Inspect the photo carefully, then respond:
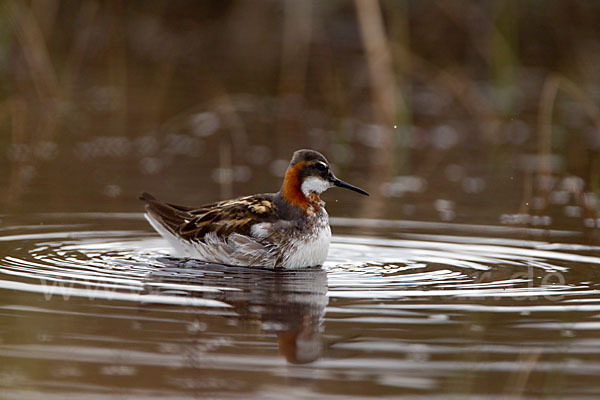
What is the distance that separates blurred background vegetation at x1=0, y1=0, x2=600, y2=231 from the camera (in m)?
11.4

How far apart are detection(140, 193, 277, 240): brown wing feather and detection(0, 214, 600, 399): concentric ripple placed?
283 millimetres

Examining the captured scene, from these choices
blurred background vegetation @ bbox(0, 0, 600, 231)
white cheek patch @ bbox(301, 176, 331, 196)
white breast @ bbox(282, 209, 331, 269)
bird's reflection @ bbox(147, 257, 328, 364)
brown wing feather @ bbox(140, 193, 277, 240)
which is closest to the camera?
bird's reflection @ bbox(147, 257, 328, 364)

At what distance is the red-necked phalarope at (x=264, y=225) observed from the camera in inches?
327

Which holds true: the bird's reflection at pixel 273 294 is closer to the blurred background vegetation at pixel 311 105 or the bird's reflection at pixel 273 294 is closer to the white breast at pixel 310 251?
the white breast at pixel 310 251

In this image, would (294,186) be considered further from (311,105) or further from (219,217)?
(311,105)

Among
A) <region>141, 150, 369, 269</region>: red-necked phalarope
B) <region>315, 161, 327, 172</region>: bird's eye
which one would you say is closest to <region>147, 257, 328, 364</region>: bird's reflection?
<region>141, 150, 369, 269</region>: red-necked phalarope

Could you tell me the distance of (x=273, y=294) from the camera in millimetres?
7242

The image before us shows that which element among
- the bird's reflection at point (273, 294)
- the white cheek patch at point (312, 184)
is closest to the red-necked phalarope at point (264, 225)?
the white cheek patch at point (312, 184)

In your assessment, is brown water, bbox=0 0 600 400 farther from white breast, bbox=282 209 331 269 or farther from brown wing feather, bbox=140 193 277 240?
brown wing feather, bbox=140 193 277 240

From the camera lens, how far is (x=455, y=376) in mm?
5371

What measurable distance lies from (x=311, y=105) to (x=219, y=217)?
9295mm

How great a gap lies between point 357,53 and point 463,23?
10.7ft

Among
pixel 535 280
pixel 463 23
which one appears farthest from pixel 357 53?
pixel 535 280

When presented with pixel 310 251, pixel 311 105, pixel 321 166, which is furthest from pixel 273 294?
pixel 311 105
